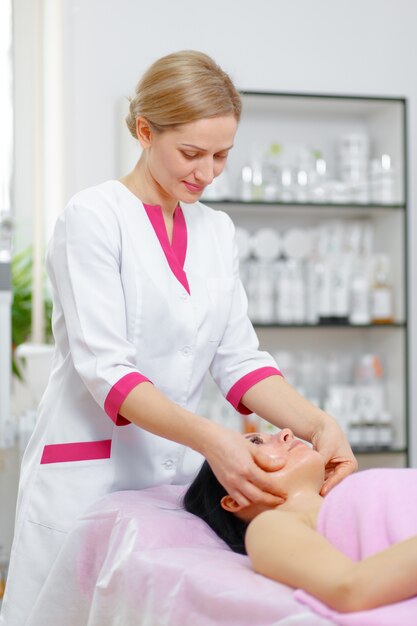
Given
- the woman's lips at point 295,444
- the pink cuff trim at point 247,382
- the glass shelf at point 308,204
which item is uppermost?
the glass shelf at point 308,204

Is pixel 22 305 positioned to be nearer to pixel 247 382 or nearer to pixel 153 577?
pixel 247 382

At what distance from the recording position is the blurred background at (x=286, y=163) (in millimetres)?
3393

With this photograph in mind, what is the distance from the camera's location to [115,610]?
133 cm

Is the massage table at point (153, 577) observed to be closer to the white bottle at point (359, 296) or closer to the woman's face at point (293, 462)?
the woman's face at point (293, 462)

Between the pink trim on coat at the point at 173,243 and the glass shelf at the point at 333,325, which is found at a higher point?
the pink trim on coat at the point at 173,243

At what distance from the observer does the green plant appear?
3.49 m

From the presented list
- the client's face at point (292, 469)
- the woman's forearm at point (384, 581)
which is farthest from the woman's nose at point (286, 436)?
the woman's forearm at point (384, 581)

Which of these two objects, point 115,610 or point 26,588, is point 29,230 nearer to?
point 26,588

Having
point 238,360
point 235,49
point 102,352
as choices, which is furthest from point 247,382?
point 235,49

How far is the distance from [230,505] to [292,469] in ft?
0.37

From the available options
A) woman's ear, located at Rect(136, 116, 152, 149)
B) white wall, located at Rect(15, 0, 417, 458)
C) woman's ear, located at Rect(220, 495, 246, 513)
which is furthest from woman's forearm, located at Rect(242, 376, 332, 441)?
white wall, located at Rect(15, 0, 417, 458)

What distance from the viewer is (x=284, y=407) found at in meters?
1.65

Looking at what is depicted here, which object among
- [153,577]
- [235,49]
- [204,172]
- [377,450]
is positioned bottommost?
[377,450]

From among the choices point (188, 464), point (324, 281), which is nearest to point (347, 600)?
point (188, 464)
